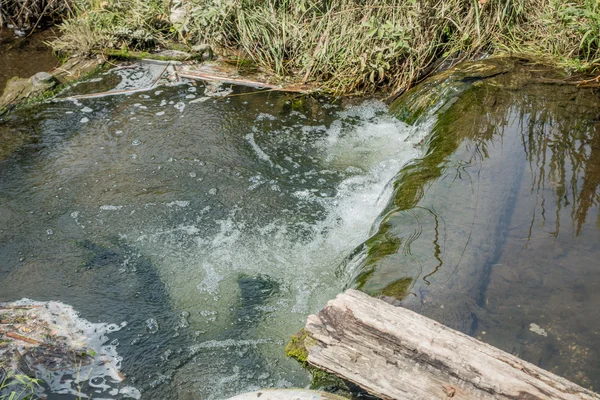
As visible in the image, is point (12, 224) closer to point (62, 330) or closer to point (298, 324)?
point (62, 330)

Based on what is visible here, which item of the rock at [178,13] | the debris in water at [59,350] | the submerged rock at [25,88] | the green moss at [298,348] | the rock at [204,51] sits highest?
the rock at [178,13]

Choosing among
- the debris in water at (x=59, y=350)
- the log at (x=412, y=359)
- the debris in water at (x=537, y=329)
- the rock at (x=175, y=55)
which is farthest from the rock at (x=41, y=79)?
the debris in water at (x=537, y=329)

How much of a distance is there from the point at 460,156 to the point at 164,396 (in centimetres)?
269

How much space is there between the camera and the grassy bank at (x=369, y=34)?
5832 millimetres

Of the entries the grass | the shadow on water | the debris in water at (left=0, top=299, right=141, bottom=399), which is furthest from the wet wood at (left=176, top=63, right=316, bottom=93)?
the grass

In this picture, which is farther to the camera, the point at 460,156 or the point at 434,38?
the point at 434,38

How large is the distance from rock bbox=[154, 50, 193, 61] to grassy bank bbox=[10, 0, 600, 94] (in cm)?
28

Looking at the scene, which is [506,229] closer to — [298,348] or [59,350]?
[298,348]

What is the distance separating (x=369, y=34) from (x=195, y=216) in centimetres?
278

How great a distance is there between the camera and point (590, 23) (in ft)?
17.5

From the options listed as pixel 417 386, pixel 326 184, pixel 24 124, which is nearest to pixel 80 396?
pixel 417 386

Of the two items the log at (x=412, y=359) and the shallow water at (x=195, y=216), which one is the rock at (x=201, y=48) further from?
the log at (x=412, y=359)

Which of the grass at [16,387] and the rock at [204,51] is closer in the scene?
the grass at [16,387]

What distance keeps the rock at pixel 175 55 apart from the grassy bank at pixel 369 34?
0.28m
